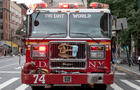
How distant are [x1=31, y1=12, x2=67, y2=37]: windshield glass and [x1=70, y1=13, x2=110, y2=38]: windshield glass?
300 mm

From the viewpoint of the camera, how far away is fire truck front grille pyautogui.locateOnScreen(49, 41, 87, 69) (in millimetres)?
9211

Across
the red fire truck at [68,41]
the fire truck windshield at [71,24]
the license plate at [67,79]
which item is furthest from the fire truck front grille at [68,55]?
the license plate at [67,79]

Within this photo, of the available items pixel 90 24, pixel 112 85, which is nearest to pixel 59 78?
pixel 90 24

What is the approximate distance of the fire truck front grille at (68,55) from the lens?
30.2 feet

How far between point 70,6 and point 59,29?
0.91 meters

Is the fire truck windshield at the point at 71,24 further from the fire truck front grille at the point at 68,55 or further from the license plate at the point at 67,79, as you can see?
the license plate at the point at 67,79

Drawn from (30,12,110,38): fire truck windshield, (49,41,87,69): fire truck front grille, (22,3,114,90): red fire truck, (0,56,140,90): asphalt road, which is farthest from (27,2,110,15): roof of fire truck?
(0,56,140,90): asphalt road

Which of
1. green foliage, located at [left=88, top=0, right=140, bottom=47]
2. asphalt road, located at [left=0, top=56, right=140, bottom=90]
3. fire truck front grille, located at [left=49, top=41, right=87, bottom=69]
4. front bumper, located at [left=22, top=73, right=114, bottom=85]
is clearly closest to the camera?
front bumper, located at [left=22, top=73, right=114, bottom=85]

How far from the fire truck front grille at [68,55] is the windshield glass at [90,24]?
1.37ft

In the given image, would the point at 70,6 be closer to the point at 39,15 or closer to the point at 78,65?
the point at 39,15

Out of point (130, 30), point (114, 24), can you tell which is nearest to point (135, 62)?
point (130, 30)

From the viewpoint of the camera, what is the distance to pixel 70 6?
9.73 meters

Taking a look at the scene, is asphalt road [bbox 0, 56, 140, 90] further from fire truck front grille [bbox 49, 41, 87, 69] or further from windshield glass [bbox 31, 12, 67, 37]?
windshield glass [bbox 31, 12, 67, 37]

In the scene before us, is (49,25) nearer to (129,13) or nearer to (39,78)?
(39,78)
